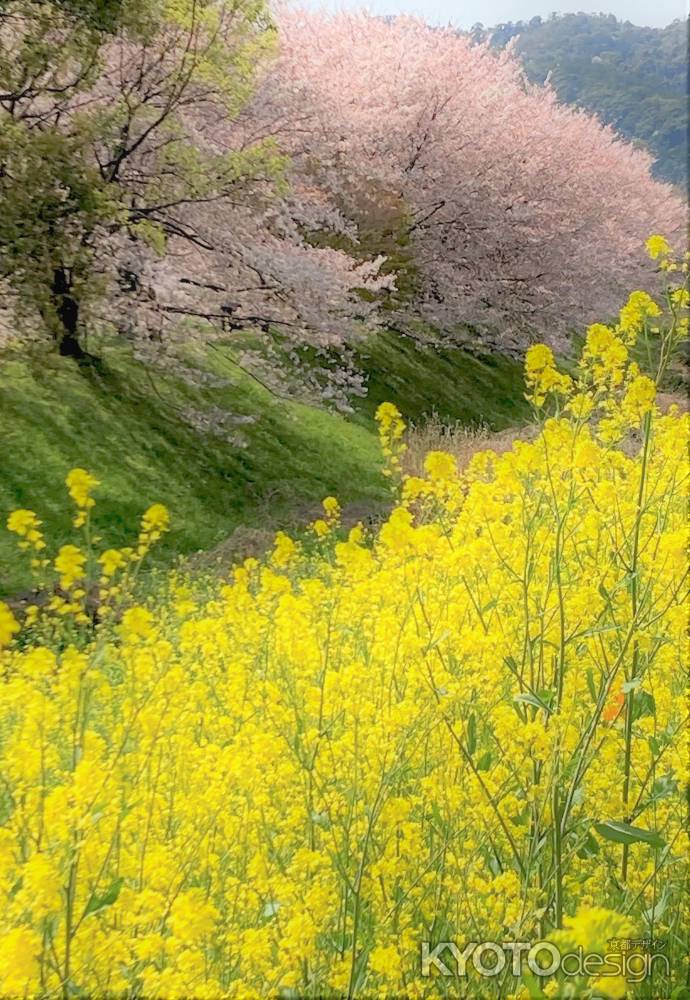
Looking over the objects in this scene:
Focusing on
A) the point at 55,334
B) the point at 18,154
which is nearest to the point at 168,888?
the point at 18,154

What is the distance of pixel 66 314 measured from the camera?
11.7m

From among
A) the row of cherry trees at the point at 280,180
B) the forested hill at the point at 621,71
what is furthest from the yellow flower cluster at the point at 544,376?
the forested hill at the point at 621,71

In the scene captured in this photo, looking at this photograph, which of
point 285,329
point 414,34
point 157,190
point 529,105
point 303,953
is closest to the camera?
point 303,953

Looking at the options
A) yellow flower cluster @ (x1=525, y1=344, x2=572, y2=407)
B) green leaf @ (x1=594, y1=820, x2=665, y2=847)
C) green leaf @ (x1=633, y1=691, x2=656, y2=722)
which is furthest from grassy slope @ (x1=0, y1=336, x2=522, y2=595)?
green leaf @ (x1=594, y1=820, x2=665, y2=847)

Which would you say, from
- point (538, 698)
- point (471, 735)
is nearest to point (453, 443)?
point (471, 735)

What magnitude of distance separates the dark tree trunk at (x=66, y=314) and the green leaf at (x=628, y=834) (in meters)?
9.38

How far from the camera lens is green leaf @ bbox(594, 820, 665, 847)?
1.92m

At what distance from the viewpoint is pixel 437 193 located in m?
16.9

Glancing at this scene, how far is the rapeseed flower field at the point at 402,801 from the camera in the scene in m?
2.09

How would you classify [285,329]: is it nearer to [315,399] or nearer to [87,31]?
[315,399]

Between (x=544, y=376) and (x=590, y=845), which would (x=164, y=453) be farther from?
(x=590, y=845)

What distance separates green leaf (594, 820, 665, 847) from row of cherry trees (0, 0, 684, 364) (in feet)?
29.0

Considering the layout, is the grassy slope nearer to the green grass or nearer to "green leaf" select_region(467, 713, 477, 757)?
the green grass

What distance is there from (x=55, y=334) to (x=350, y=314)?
4993 millimetres
